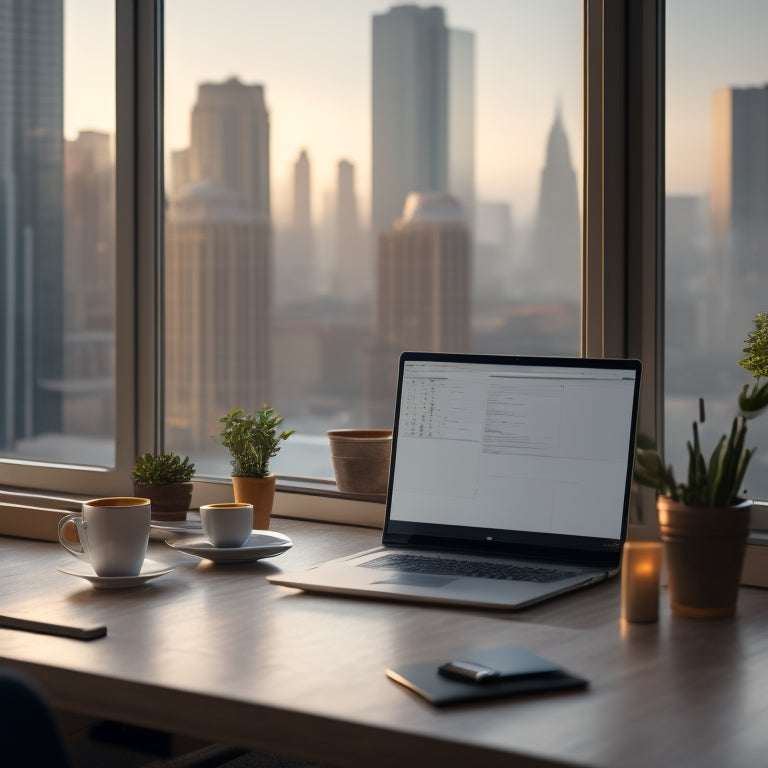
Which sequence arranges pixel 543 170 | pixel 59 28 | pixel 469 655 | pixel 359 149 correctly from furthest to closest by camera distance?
pixel 59 28, pixel 359 149, pixel 543 170, pixel 469 655

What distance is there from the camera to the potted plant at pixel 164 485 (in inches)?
74.7

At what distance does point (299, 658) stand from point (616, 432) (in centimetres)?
61

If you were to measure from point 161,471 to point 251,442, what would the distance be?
0.52ft

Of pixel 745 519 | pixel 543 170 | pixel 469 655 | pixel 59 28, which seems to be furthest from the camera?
pixel 59 28

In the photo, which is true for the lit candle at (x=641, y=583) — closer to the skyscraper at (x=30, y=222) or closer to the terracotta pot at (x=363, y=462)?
the terracotta pot at (x=363, y=462)

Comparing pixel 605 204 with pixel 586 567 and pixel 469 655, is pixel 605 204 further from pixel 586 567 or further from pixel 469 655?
pixel 469 655

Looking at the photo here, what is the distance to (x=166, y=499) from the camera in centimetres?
190

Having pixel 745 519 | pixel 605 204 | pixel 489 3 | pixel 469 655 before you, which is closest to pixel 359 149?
pixel 489 3

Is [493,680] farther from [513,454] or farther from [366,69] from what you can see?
[366,69]

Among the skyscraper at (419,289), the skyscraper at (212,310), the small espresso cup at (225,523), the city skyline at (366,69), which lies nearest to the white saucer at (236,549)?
A: the small espresso cup at (225,523)

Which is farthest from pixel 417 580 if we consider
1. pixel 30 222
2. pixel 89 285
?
pixel 30 222

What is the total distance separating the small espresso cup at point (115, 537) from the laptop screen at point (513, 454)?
387mm

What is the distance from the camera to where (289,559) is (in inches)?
66.9

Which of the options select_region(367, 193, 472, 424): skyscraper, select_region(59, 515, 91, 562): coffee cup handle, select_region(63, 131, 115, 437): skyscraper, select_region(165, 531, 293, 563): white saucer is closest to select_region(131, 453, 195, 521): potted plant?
select_region(165, 531, 293, 563): white saucer
